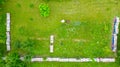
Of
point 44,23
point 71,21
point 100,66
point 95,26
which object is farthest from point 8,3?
point 100,66

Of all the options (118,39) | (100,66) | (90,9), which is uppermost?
(90,9)

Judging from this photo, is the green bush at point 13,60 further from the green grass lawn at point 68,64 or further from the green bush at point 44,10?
the green bush at point 44,10

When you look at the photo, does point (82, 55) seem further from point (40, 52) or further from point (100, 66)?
point (40, 52)

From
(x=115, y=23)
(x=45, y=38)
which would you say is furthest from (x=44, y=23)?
(x=115, y=23)

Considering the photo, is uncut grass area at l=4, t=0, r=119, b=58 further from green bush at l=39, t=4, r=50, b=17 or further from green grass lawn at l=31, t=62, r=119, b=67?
green grass lawn at l=31, t=62, r=119, b=67

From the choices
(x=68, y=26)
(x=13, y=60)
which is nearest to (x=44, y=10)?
(x=68, y=26)

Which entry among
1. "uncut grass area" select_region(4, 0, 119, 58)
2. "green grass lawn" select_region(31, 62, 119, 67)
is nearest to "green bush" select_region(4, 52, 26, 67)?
"uncut grass area" select_region(4, 0, 119, 58)

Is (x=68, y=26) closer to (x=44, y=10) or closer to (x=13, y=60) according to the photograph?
(x=44, y=10)

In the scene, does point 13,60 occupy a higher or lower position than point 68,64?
higher

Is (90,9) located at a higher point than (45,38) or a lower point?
higher
